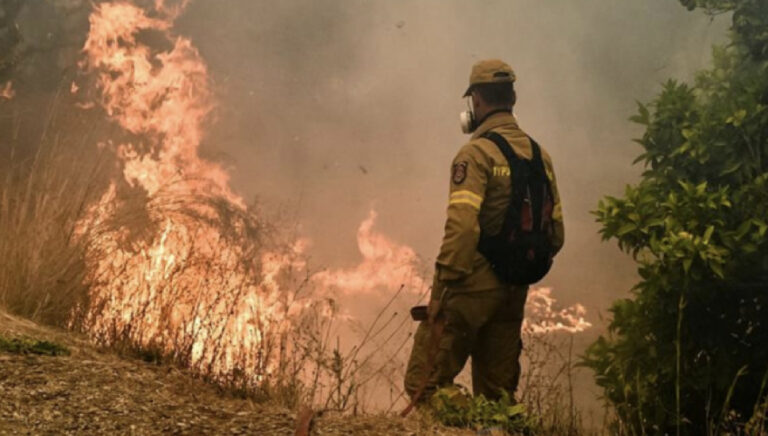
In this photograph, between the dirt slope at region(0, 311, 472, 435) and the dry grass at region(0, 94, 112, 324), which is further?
the dry grass at region(0, 94, 112, 324)

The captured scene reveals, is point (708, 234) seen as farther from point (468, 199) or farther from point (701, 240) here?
point (468, 199)

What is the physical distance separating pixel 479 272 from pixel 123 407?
233cm

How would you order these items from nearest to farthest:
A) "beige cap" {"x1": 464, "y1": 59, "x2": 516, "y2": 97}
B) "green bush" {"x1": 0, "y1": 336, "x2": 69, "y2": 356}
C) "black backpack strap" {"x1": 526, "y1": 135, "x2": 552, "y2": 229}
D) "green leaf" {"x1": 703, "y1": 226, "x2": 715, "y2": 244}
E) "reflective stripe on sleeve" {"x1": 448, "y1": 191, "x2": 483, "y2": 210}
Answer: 1. "green bush" {"x1": 0, "y1": 336, "x2": 69, "y2": 356}
2. "green leaf" {"x1": 703, "y1": 226, "x2": 715, "y2": 244}
3. "reflective stripe on sleeve" {"x1": 448, "y1": 191, "x2": 483, "y2": 210}
4. "black backpack strap" {"x1": 526, "y1": 135, "x2": 552, "y2": 229}
5. "beige cap" {"x1": 464, "y1": 59, "x2": 516, "y2": 97}

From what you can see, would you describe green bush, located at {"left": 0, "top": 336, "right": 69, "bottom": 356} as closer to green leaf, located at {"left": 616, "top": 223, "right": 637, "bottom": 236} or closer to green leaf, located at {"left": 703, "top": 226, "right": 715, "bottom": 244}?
green leaf, located at {"left": 616, "top": 223, "right": 637, "bottom": 236}

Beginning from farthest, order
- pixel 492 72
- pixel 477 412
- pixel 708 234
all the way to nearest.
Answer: pixel 492 72 < pixel 708 234 < pixel 477 412

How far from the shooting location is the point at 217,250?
5895 millimetres

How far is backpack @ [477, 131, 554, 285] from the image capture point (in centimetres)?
493

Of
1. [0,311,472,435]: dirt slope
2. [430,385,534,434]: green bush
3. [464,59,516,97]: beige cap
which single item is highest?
[464,59,516,97]: beige cap

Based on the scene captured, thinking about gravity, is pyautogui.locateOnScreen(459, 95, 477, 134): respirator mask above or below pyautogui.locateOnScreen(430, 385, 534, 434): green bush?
above

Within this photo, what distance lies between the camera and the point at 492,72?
5.20m

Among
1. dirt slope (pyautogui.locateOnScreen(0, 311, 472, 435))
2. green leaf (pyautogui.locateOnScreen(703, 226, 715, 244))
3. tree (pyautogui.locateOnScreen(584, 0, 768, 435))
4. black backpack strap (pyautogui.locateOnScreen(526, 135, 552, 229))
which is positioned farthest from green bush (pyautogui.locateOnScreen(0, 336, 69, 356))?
green leaf (pyautogui.locateOnScreen(703, 226, 715, 244))

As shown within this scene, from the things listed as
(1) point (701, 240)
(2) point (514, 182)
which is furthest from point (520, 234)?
(1) point (701, 240)

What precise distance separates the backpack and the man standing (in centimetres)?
4

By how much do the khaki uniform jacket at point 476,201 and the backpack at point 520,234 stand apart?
4 centimetres
